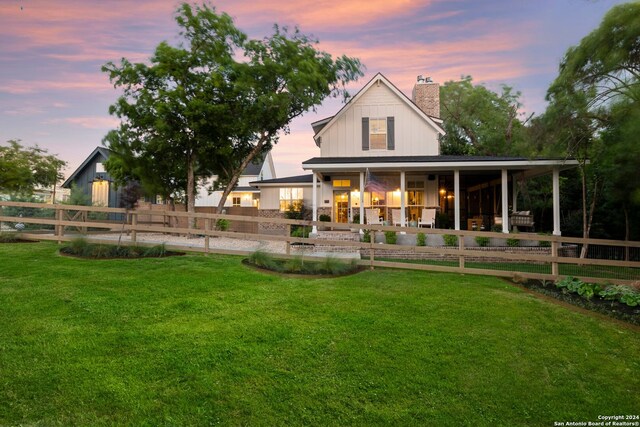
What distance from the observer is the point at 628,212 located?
1286 cm

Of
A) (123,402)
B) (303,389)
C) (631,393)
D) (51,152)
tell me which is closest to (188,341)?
(123,402)

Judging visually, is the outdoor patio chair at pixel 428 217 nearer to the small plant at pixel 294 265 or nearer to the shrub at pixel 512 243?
the shrub at pixel 512 243

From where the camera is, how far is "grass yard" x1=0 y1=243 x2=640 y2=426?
9.14ft

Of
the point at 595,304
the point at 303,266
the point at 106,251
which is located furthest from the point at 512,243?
the point at 106,251

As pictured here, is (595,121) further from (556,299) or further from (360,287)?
(360,287)

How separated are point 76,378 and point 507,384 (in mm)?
4068

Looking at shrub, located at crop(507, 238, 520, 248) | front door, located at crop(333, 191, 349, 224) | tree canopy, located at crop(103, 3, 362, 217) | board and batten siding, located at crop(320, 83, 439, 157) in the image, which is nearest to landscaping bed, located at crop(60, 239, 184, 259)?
tree canopy, located at crop(103, 3, 362, 217)

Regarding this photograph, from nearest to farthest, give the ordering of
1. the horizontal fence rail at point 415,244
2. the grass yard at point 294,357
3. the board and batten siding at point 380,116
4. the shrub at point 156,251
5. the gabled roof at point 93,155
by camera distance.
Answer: the grass yard at point 294,357
the horizontal fence rail at point 415,244
the shrub at point 156,251
the board and batten siding at point 380,116
the gabled roof at point 93,155

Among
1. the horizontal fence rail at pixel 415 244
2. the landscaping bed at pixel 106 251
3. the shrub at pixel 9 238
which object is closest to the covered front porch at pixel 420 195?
the horizontal fence rail at pixel 415 244

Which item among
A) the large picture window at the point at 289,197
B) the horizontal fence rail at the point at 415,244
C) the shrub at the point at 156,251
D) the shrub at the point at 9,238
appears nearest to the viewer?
the horizontal fence rail at the point at 415,244

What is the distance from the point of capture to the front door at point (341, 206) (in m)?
15.9

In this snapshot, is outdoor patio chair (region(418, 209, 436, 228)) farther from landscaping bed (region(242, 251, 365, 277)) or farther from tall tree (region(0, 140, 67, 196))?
tall tree (region(0, 140, 67, 196))

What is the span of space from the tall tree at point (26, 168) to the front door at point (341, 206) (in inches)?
817

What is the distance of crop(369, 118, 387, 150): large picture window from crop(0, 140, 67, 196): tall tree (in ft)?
73.5
